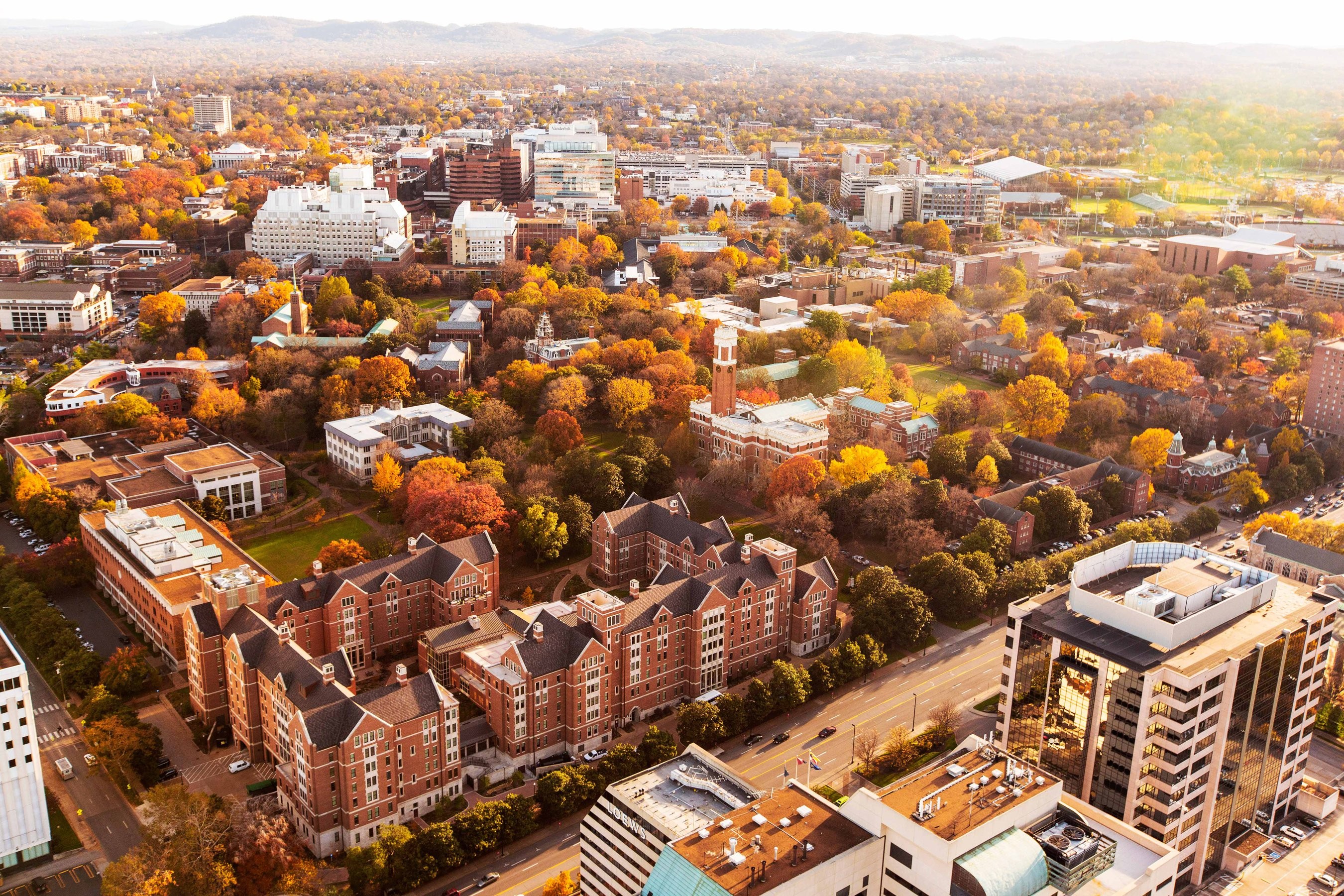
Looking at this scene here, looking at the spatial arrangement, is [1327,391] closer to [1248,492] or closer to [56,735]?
[1248,492]

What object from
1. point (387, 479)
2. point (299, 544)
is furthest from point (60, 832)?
point (387, 479)

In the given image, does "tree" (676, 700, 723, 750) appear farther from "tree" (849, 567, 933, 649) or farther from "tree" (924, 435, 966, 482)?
"tree" (924, 435, 966, 482)

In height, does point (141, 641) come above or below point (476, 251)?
below

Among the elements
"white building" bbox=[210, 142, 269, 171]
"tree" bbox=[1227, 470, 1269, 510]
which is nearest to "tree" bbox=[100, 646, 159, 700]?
"tree" bbox=[1227, 470, 1269, 510]

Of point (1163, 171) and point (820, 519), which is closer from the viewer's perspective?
point (820, 519)

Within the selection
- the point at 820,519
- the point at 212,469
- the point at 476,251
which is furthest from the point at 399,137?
the point at 820,519

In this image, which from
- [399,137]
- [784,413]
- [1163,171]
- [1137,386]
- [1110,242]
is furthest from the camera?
[399,137]

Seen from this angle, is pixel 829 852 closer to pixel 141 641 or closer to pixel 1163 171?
pixel 141 641
